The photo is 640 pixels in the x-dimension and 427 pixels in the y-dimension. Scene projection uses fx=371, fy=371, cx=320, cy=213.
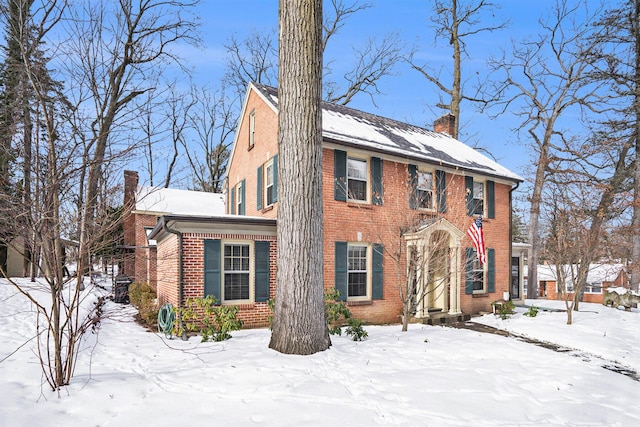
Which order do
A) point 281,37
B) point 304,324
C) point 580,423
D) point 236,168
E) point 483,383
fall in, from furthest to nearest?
point 236,168, point 281,37, point 304,324, point 483,383, point 580,423

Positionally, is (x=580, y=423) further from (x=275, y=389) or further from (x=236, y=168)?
(x=236, y=168)

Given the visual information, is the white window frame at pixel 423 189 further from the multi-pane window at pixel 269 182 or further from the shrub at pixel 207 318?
the shrub at pixel 207 318

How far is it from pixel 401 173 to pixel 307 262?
252 inches

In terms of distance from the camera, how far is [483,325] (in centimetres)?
1080

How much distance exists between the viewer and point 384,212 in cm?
1112

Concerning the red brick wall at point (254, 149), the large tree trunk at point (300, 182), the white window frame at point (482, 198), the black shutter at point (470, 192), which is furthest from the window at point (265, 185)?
the white window frame at point (482, 198)

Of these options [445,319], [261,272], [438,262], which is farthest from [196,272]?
[445,319]

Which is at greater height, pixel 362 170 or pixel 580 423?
pixel 362 170

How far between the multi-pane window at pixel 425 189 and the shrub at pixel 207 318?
6.76m

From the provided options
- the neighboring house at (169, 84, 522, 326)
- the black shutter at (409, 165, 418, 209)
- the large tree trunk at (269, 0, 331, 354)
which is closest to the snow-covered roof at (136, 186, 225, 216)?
the neighboring house at (169, 84, 522, 326)

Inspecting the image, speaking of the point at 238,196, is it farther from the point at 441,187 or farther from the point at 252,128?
the point at 441,187

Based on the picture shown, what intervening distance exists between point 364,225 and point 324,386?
6.54 m

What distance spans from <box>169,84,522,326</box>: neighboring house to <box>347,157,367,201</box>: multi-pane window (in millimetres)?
30

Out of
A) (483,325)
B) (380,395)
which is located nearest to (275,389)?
(380,395)
